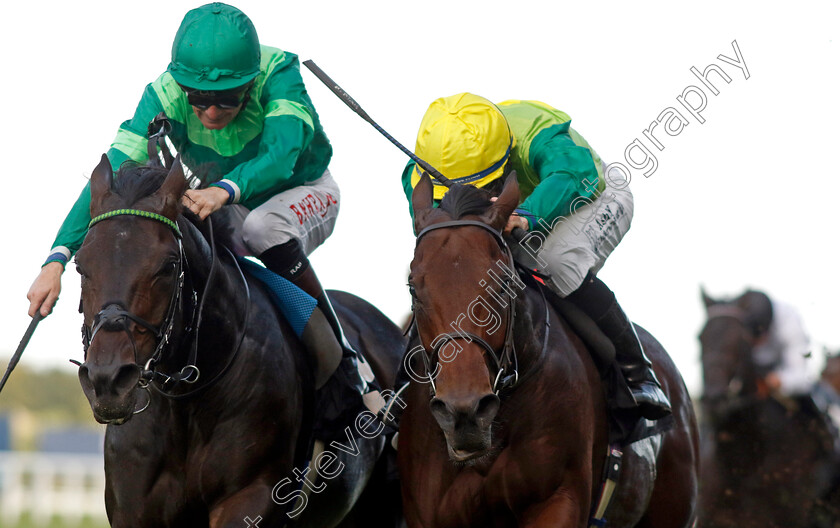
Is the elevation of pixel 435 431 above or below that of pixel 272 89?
below

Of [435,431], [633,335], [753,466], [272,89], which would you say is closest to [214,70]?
[272,89]

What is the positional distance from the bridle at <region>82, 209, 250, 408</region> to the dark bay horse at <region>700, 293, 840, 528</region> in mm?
5534

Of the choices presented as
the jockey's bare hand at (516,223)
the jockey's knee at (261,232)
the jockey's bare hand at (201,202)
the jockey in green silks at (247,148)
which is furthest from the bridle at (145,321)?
the jockey's bare hand at (516,223)

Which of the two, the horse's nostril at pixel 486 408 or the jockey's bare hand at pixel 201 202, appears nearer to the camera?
the horse's nostril at pixel 486 408

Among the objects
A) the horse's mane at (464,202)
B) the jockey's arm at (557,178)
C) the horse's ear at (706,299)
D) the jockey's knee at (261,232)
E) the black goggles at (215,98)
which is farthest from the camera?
the horse's ear at (706,299)

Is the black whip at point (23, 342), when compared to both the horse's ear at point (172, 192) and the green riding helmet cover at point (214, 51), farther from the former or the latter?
the green riding helmet cover at point (214, 51)

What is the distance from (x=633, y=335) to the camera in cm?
522

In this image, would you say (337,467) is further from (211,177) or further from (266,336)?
(211,177)

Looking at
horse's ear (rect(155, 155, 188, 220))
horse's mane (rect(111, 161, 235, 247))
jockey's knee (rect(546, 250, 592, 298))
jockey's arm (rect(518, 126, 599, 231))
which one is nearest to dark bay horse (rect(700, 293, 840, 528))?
jockey's arm (rect(518, 126, 599, 231))

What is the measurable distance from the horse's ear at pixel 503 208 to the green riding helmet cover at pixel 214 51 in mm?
1274

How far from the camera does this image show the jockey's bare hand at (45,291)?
14.1 ft

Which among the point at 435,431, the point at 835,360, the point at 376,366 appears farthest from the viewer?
the point at 835,360

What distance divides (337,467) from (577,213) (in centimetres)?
160

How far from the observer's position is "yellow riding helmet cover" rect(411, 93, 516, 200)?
4781 millimetres
